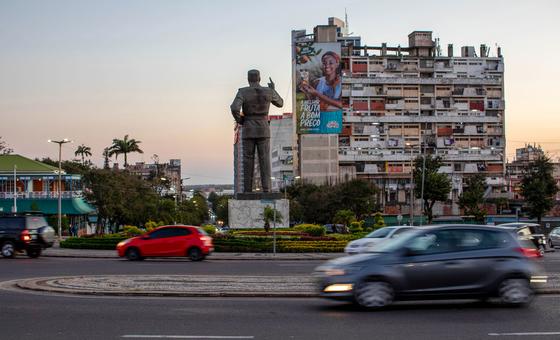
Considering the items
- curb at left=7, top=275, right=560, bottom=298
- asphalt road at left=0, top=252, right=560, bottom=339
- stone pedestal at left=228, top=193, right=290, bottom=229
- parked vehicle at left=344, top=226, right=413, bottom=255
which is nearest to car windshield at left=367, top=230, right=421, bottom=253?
asphalt road at left=0, top=252, right=560, bottom=339

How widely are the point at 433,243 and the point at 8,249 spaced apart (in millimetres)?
22277

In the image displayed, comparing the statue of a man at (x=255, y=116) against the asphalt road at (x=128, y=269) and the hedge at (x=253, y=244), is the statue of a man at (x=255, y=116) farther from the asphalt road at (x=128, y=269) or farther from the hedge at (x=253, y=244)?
the asphalt road at (x=128, y=269)

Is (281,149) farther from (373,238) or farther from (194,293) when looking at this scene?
(194,293)

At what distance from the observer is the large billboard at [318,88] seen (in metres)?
95.1

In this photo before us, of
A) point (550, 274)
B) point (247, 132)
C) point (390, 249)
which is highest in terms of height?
point (247, 132)

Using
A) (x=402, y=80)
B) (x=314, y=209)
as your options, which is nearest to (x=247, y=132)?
(x=314, y=209)

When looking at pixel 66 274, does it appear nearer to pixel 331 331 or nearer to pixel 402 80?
pixel 331 331

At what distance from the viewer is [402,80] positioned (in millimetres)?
98625

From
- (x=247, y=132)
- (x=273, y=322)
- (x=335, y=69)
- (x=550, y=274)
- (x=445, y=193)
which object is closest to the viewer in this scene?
(x=273, y=322)

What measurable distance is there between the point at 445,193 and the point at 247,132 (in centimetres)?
3550

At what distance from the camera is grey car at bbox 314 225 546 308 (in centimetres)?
1415

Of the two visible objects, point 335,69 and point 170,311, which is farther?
point 335,69

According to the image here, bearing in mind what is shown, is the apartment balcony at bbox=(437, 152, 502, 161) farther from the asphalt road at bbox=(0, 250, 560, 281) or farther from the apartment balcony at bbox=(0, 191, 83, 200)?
the asphalt road at bbox=(0, 250, 560, 281)

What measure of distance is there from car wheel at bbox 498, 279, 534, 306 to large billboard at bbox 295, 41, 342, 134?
3174 inches
